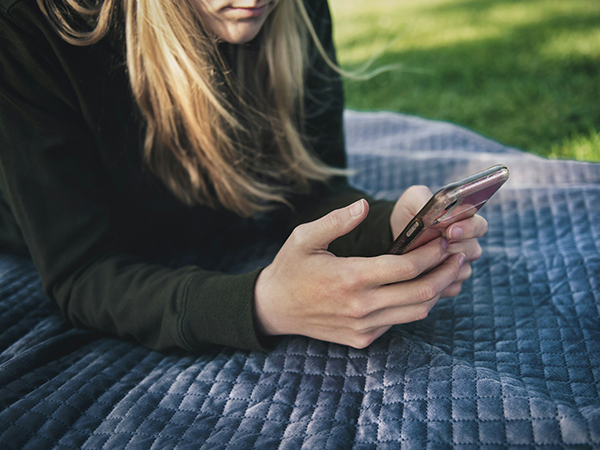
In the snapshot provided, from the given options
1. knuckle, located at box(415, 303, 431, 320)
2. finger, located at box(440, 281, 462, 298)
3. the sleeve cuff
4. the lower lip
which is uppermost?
the lower lip

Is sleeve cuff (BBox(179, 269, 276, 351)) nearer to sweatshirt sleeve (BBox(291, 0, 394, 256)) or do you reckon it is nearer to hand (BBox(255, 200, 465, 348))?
hand (BBox(255, 200, 465, 348))

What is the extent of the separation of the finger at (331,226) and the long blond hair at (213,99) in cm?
42

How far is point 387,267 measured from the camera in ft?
2.33

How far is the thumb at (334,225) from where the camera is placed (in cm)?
70

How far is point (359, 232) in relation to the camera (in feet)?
3.68

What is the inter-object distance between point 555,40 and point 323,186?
2.62 m

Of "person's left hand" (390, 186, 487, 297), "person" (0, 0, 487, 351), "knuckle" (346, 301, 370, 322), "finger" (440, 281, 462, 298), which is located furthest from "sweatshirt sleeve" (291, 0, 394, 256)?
"knuckle" (346, 301, 370, 322)

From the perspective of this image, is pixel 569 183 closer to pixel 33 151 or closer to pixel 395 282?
pixel 395 282

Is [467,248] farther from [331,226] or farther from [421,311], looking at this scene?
[331,226]

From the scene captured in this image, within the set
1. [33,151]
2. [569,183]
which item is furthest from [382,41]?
[33,151]

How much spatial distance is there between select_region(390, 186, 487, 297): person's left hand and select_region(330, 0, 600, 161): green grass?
2.94 ft

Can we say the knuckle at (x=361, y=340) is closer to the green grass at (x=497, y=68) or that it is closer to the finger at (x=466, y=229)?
the finger at (x=466, y=229)

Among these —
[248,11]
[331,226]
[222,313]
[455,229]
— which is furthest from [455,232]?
[248,11]

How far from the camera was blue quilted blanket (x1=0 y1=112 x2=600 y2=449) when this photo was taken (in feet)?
2.36
